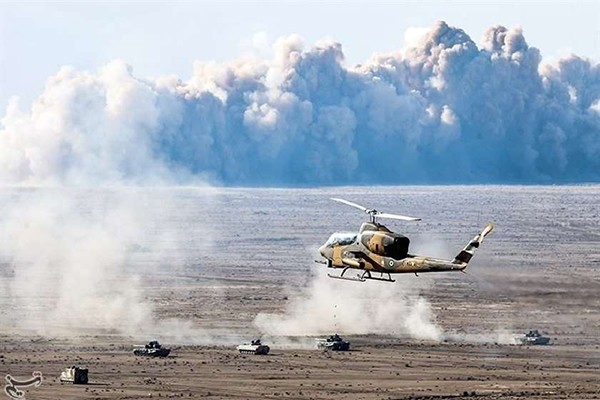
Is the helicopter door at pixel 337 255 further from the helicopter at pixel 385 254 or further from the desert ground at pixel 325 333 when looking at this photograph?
the desert ground at pixel 325 333

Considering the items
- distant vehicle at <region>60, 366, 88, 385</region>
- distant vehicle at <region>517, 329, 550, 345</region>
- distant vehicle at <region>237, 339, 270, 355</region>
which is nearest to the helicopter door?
distant vehicle at <region>60, 366, 88, 385</region>

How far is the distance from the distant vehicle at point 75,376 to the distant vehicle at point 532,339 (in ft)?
85.4

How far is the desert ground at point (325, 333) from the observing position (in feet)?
268

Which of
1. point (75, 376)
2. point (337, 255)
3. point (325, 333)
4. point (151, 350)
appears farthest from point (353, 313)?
point (337, 255)

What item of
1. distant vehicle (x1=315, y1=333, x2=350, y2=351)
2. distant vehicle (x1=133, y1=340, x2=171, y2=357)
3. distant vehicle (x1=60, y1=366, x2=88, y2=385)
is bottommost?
distant vehicle (x1=60, y1=366, x2=88, y2=385)

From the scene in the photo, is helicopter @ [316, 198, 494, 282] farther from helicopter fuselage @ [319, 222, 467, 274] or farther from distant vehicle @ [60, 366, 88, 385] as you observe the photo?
distant vehicle @ [60, 366, 88, 385]

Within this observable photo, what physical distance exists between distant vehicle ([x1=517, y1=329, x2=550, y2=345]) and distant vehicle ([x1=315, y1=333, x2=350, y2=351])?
394 inches

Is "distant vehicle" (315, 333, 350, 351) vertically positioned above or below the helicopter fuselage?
below

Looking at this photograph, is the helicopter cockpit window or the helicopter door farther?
the helicopter door

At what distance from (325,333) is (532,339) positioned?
11502 millimetres

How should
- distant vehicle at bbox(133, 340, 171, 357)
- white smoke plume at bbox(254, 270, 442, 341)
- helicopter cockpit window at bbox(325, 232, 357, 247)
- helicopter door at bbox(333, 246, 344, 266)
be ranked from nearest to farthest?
helicopter cockpit window at bbox(325, 232, 357, 247) < helicopter door at bbox(333, 246, 344, 266) < distant vehicle at bbox(133, 340, 171, 357) < white smoke plume at bbox(254, 270, 442, 341)

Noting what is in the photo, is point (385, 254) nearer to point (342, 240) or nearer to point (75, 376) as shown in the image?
point (342, 240)

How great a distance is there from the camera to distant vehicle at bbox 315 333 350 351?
91.0 metres

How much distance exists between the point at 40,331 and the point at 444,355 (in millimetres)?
23424
